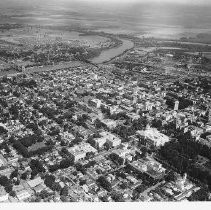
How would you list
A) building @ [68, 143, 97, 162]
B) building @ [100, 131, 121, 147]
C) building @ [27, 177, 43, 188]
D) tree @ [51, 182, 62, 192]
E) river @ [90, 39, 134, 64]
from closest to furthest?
tree @ [51, 182, 62, 192]
building @ [27, 177, 43, 188]
building @ [68, 143, 97, 162]
building @ [100, 131, 121, 147]
river @ [90, 39, 134, 64]

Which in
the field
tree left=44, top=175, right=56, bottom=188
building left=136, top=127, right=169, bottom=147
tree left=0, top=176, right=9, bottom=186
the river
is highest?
the field

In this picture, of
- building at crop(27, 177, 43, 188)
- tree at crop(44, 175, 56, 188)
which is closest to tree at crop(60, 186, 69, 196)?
tree at crop(44, 175, 56, 188)

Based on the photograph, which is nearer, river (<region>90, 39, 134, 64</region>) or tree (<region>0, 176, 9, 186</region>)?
tree (<region>0, 176, 9, 186</region>)

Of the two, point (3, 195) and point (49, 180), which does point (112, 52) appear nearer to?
point (49, 180)

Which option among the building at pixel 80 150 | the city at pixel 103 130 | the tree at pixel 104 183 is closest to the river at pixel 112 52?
the city at pixel 103 130

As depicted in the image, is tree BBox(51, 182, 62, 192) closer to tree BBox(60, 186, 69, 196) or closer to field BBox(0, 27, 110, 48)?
tree BBox(60, 186, 69, 196)

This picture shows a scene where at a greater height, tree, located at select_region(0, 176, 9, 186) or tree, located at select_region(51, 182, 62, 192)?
tree, located at select_region(0, 176, 9, 186)

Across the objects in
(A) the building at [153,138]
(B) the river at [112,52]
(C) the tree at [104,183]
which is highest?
(B) the river at [112,52]

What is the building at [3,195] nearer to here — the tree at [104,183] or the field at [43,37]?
the tree at [104,183]
